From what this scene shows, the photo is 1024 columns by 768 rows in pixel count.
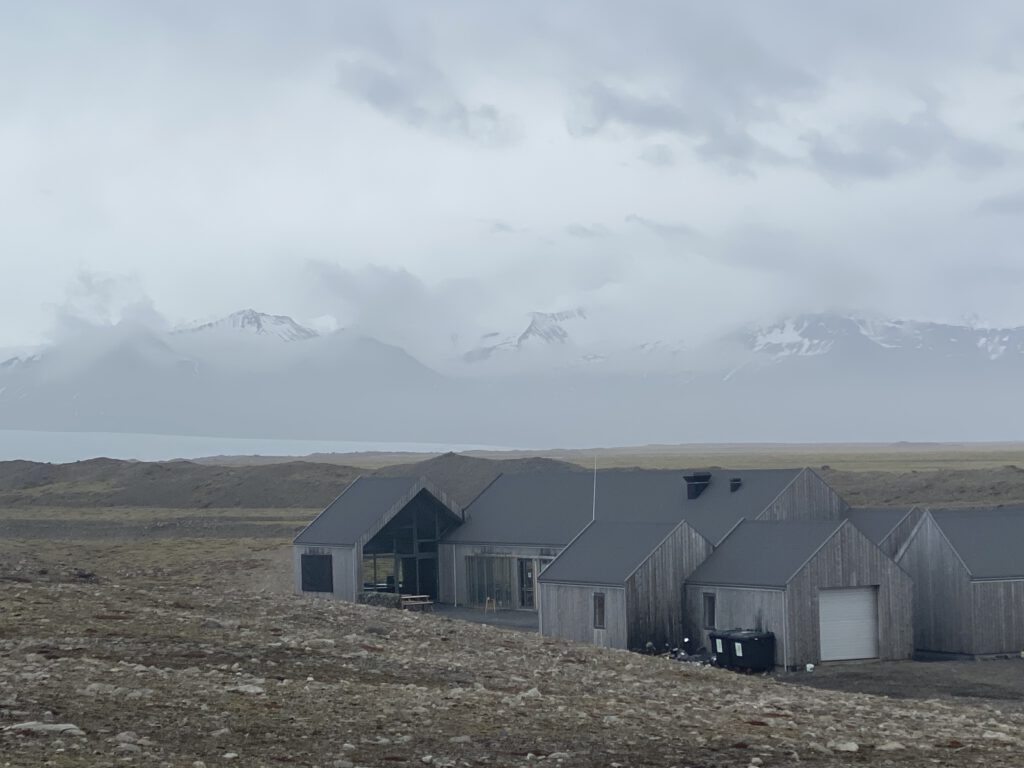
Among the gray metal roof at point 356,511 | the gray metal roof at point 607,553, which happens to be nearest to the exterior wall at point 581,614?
the gray metal roof at point 607,553

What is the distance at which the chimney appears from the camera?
170ft

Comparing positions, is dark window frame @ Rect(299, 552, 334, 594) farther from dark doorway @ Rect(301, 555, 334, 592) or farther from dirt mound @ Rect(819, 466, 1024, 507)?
dirt mound @ Rect(819, 466, 1024, 507)

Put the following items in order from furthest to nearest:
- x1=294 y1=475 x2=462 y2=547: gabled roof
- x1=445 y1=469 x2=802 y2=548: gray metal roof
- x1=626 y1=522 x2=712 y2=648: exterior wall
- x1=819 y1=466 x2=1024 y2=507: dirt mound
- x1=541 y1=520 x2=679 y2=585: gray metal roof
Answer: x1=819 y1=466 x2=1024 y2=507: dirt mound
x1=294 y1=475 x2=462 y2=547: gabled roof
x1=445 y1=469 x2=802 y2=548: gray metal roof
x1=541 y1=520 x2=679 y2=585: gray metal roof
x1=626 y1=522 x2=712 y2=648: exterior wall

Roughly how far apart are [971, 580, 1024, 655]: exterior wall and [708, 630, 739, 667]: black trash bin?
8143 mm

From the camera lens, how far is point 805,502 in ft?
165

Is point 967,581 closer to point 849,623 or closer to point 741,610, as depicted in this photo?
point 849,623

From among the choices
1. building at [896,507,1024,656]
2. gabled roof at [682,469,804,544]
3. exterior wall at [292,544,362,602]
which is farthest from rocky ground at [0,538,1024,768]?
exterior wall at [292,544,362,602]

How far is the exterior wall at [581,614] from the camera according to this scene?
4325 centimetres

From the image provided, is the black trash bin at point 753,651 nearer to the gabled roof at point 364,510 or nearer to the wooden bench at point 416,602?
the wooden bench at point 416,602

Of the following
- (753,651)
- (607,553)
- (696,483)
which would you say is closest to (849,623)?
(753,651)

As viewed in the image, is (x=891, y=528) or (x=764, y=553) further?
(x=891, y=528)

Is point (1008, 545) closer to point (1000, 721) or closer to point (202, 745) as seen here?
point (1000, 721)

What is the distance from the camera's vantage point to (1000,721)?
26.2 meters

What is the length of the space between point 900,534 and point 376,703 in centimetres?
2942
